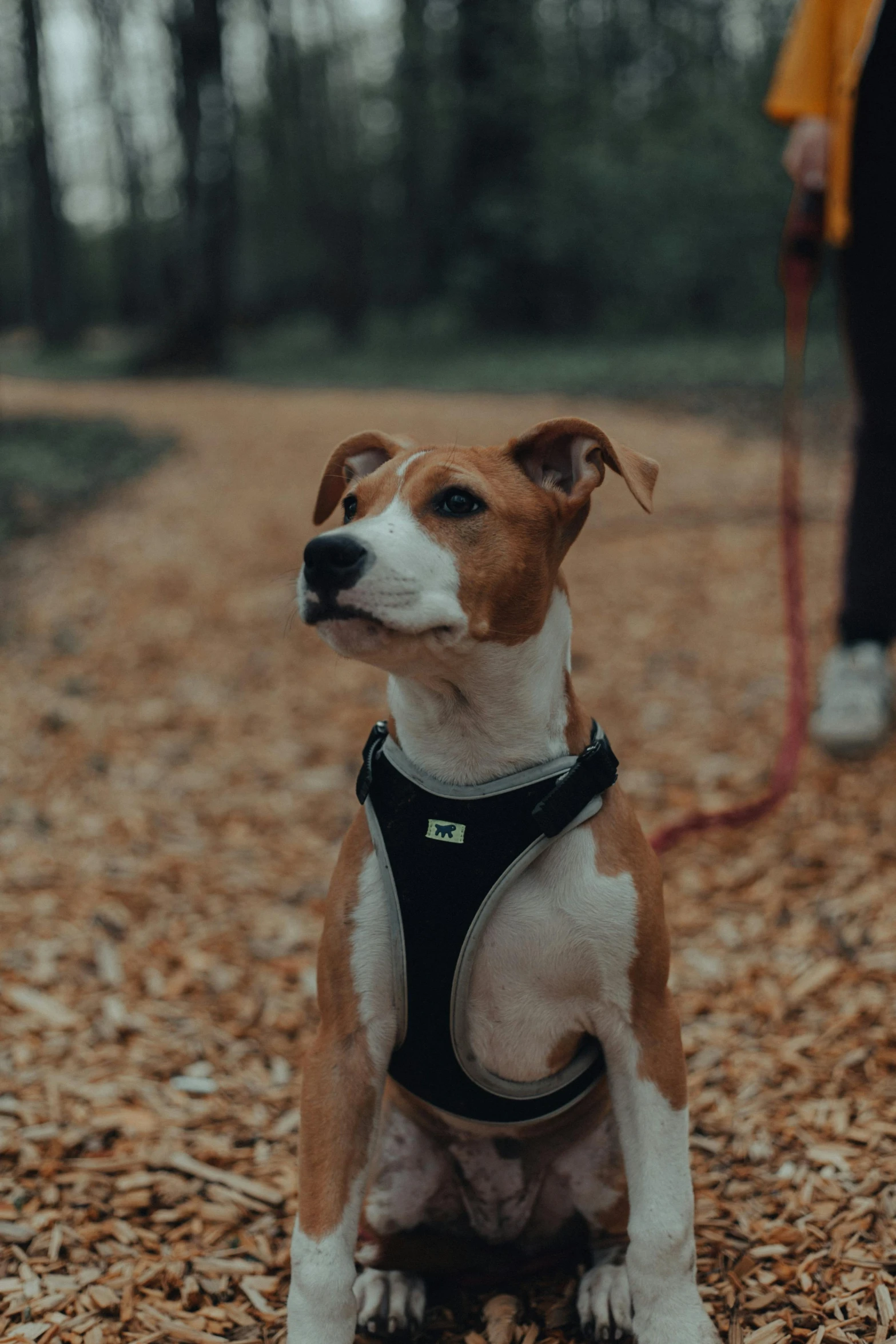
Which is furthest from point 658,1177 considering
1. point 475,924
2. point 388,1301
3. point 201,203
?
point 201,203

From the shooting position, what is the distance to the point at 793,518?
4.65 metres

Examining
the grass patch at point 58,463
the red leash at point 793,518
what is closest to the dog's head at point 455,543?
the red leash at point 793,518

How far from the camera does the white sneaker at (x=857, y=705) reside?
470 centimetres

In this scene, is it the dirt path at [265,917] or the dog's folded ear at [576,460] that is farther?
the dirt path at [265,917]

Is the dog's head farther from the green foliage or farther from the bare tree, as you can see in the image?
the bare tree

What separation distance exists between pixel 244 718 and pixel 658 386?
11.6 m

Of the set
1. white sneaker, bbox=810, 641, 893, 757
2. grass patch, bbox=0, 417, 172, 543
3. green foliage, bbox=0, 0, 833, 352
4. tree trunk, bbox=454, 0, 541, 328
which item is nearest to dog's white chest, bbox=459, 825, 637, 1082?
white sneaker, bbox=810, 641, 893, 757

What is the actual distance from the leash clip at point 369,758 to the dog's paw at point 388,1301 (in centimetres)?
97

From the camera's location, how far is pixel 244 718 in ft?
19.6

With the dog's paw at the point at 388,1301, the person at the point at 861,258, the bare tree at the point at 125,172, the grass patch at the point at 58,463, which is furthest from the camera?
the bare tree at the point at 125,172

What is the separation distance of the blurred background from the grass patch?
7011 millimetres

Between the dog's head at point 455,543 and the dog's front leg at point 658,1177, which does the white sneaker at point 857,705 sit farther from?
the dog's front leg at point 658,1177

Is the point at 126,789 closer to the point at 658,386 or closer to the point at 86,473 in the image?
the point at 86,473

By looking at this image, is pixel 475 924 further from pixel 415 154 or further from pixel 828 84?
pixel 415 154
